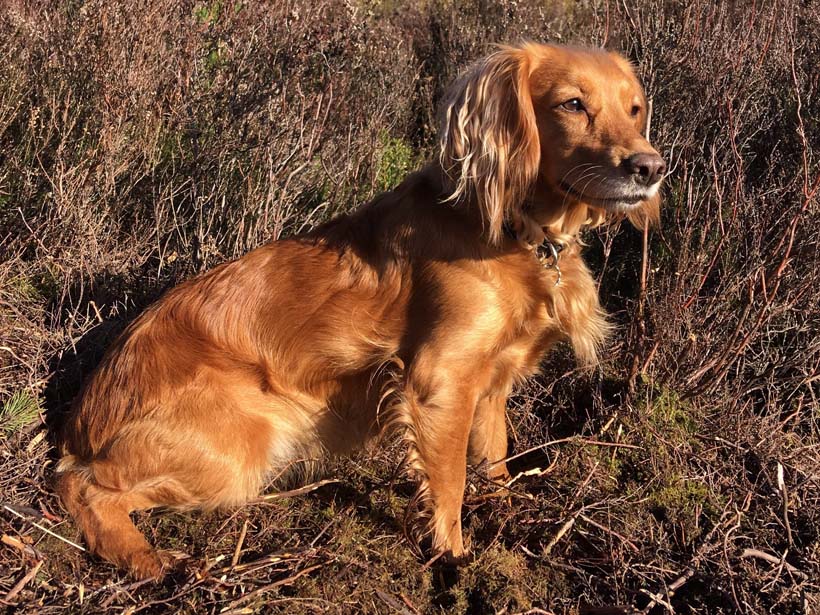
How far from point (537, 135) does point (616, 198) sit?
38 centimetres

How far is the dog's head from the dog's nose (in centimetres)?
8

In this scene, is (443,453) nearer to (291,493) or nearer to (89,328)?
(291,493)

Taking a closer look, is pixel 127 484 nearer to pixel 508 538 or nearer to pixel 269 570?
pixel 269 570

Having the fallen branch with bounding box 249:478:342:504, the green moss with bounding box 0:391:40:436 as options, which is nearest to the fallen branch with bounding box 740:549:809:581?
the fallen branch with bounding box 249:478:342:504

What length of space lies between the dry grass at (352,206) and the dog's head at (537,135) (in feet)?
1.91

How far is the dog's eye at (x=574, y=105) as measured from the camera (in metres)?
2.58

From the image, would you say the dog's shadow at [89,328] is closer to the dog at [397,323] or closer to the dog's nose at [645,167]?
the dog at [397,323]

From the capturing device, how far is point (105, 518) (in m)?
2.62

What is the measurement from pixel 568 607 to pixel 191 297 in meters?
1.76

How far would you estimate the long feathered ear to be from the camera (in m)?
2.57

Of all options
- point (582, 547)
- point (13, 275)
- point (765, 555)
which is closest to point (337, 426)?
point (582, 547)

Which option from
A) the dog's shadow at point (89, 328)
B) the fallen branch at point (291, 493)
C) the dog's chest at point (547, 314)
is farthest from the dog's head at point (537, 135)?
the dog's shadow at point (89, 328)

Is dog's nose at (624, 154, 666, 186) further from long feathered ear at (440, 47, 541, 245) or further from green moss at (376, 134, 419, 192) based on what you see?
green moss at (376, 134, 419, 192)

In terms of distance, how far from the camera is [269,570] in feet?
8.59
